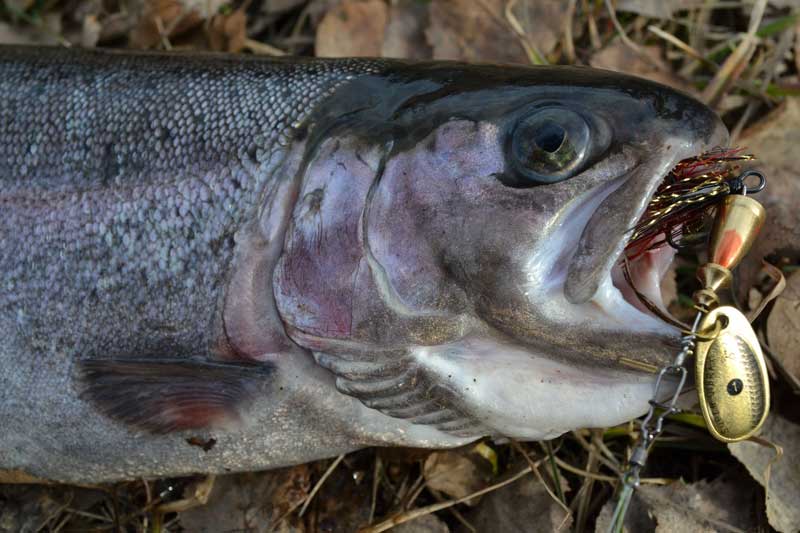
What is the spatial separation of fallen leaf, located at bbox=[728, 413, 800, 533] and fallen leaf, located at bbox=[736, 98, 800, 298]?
54 cm

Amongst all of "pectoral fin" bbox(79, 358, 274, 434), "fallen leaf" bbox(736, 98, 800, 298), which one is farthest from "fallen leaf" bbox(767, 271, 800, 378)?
"pectoral fin" bbox(79, 358, 274, 434)

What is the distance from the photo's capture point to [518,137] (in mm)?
1836

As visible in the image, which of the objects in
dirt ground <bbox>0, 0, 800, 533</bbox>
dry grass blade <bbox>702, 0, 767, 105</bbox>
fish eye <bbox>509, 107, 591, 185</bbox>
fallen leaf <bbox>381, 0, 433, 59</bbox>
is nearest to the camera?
fish eye <bbox>509, 107, 591, 185</bbox>

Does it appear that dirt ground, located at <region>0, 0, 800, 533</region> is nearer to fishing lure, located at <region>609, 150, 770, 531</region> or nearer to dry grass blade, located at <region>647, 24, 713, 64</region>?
dry grass blade, located at <region>647, 24, 713, 64</region>

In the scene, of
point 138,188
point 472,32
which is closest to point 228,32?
point 472,32

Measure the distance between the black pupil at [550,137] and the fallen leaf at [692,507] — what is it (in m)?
1.39

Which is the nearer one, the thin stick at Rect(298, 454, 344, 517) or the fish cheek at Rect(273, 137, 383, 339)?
the fish cheek at Rect(273, 137, 383, 339)

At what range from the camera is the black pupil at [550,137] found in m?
1.80

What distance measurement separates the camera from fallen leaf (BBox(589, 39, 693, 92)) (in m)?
3.44

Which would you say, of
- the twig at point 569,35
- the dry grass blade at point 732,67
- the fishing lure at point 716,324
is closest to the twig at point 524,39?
the twig at point 569,35

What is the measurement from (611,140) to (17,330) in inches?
68.6

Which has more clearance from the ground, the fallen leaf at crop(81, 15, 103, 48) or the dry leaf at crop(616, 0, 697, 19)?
the dry leaf at crop(616, 0, 697, 19)

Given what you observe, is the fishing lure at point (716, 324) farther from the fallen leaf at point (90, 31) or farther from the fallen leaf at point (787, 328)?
the fallen leaf at point (90, 31)

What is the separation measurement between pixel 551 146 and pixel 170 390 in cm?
126
